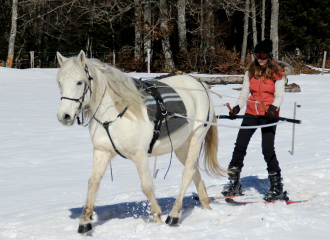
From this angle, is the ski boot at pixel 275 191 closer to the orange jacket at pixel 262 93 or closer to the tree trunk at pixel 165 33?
the orange jacket at pixel 262 93

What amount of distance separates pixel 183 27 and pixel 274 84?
51.1 ft

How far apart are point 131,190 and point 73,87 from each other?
237 cm

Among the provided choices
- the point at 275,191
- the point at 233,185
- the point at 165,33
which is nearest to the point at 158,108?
the point at 233,185

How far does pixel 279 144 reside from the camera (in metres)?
7.43

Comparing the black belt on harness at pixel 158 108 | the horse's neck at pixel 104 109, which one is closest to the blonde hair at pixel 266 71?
the black belt on harness at pixel 158 108

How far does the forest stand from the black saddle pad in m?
13.2

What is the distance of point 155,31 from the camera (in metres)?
18.6

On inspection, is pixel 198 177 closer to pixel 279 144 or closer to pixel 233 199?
pixel 233 199

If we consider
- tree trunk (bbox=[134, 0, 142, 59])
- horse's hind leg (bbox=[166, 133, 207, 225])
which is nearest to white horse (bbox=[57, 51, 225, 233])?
horse's hind leg (bbox=[166, 133, 207, 225])

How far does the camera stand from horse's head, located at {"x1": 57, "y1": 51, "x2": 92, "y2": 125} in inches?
114

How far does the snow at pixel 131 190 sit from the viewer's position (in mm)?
3346

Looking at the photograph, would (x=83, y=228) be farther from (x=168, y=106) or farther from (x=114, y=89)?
(x=168, y=106)

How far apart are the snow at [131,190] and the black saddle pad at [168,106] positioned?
2.17ft

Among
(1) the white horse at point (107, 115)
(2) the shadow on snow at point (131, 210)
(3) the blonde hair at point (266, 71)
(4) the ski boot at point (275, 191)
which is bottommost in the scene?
(2) the shadow on snow at point (131, 210)
